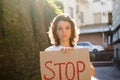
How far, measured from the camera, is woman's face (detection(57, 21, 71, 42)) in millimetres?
4043

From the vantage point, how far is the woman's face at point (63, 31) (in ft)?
13.3

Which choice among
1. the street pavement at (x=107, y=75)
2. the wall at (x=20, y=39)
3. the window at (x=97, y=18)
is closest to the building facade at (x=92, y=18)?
the window at (x=97, y=18)

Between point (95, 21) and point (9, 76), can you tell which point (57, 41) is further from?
point (95, 21)

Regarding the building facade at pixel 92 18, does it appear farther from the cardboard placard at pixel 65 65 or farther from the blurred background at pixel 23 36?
the cardboard placard at pixel 65 65

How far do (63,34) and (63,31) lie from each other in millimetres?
40

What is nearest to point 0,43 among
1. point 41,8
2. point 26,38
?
point 26,38

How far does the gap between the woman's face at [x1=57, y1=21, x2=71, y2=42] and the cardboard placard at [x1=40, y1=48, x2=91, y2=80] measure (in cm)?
16

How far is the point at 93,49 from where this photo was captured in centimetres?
4278

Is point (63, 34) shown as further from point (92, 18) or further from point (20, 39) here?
point (92, 18)

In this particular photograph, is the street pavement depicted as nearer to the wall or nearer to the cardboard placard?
the wall

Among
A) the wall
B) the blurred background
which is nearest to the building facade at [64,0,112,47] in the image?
the blurred background

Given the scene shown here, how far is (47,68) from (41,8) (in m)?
5.39

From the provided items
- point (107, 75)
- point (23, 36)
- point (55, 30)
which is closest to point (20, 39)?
point (23, 36)

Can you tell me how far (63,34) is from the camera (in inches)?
159
